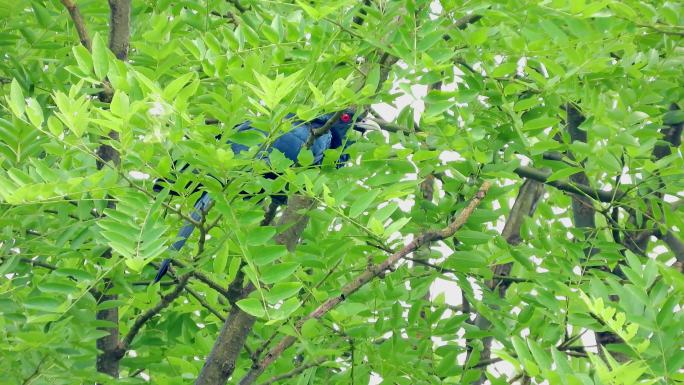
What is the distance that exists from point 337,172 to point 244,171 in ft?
1.23

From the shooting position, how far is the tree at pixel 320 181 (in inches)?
130

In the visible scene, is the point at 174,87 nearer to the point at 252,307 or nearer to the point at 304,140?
the point at 252,307

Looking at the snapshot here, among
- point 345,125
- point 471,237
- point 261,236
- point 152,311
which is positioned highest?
point 261,236

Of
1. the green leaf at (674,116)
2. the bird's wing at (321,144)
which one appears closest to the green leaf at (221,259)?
the bird's wing at (321,144)

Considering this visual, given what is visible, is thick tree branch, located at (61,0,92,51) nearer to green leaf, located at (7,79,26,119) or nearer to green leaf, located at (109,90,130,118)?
green leaf, located at (7,79,26,119)

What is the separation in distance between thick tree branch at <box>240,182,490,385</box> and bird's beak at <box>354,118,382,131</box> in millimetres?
1072

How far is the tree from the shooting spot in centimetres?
330

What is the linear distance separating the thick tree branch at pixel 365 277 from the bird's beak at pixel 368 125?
1.07 meters

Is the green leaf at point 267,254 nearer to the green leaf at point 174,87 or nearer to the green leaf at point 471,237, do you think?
the green leaf at point 174,87

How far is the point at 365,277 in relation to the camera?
384 cm

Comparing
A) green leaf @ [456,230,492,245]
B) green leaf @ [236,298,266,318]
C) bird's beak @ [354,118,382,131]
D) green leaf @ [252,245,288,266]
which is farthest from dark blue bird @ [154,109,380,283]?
green leaf @ [236,298,266,318]

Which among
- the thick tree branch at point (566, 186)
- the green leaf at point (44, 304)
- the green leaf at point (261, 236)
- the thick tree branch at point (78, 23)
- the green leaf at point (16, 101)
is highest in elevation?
the green leaf at point (16, 101)

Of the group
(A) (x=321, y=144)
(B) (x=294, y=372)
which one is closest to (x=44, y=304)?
(B) (x=294, y=372)

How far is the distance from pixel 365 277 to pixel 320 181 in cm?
54
